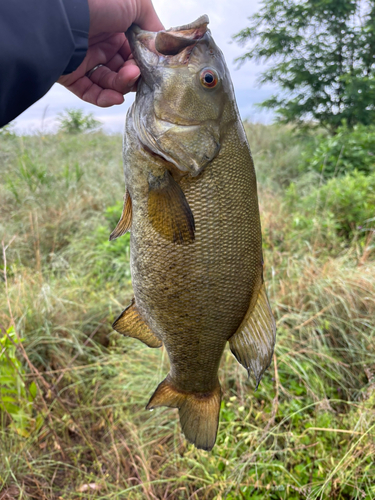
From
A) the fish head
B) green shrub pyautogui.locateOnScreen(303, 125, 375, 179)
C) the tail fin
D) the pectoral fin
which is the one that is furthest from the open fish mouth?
green shrub pyautogui.locateOnScreen(303, 125, 375, 179)

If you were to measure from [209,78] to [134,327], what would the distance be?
96 centimetres

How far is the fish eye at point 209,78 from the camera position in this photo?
115 centimetres

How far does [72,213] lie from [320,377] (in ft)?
12.9

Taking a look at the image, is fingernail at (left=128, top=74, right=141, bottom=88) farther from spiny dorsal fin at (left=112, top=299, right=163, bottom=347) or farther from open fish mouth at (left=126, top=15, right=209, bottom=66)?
spiny dorsal fin at (left=112, top=299, right=163, bottom=347)

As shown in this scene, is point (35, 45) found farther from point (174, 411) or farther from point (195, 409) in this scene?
point (174, 411)

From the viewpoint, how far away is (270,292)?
3379 mm

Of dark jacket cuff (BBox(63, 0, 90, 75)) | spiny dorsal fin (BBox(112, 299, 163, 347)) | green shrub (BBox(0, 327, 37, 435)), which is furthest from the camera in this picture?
green shrub (BBox(0, 327, 37, 435))

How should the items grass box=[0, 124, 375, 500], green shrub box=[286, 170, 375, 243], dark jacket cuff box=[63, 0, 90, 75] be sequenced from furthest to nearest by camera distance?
green shrub box=[286, 170, 375, 243] < grass box=[0, 124, 375, 500] < dark jacket cuff box=[63, 0, 90, 75]

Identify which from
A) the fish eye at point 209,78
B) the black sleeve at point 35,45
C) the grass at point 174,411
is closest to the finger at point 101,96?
the black sleeve at point 35,45

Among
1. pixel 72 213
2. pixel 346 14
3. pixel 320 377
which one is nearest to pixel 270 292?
pixel 320 377

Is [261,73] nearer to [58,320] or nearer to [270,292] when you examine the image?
[270,292]

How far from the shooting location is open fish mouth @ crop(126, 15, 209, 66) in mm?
1105

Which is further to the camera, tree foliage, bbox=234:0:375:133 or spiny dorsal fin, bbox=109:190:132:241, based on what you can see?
tree foliage, bbox=234:0:375:133

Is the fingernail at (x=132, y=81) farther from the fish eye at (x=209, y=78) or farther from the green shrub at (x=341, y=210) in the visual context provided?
the green shrub at (x=341, y=210)
